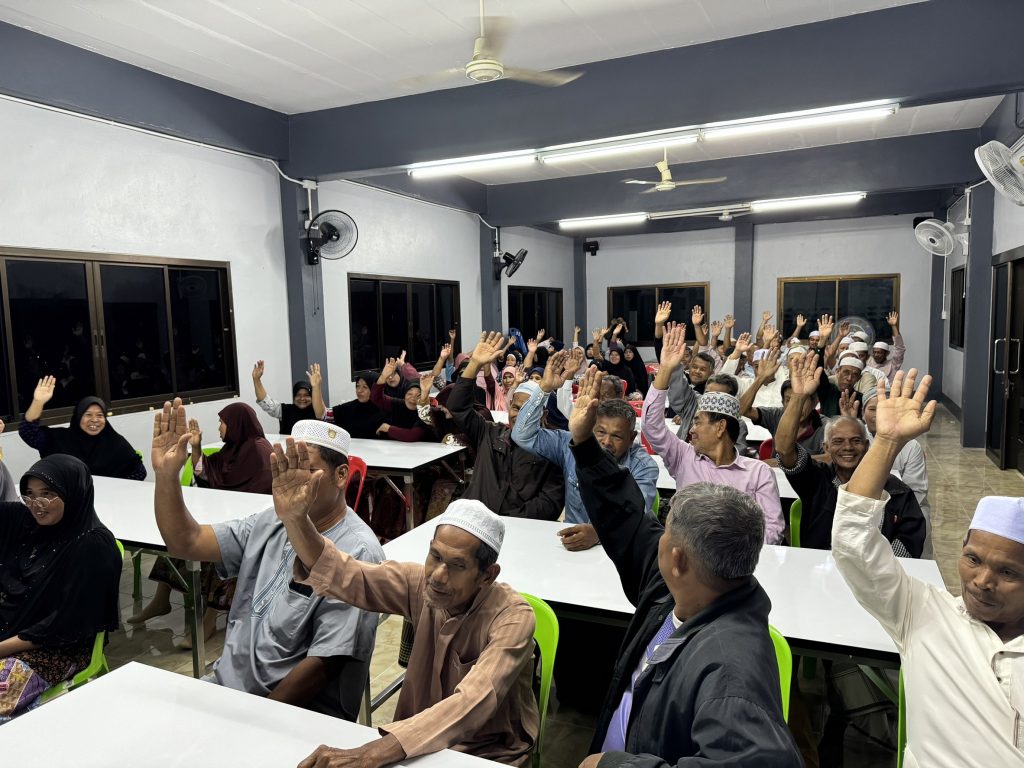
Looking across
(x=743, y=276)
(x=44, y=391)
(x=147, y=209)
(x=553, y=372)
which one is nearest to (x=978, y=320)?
(x=743, y=276)

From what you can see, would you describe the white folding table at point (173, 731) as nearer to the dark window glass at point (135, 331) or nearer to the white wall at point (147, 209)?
the white wall at point (147, 209)

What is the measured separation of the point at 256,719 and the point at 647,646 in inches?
38.3

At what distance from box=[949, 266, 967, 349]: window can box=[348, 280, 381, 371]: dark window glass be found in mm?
8299

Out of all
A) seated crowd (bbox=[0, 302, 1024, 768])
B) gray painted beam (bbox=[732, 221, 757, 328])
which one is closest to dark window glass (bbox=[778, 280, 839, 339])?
gray painted beam (bbox=[732, 221, 757, 328])

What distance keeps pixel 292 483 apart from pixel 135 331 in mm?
4781

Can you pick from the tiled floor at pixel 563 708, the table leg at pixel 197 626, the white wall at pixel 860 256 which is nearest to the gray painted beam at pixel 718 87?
the tiled floor at pixel 563 708

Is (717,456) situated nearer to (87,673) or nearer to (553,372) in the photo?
(553,372)

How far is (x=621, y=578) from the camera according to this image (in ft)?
6.56

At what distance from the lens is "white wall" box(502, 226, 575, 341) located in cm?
1183

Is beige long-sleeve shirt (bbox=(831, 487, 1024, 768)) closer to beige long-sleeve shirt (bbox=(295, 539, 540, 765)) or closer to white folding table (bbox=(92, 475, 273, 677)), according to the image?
beige long-sleeve shirt (bbox=(295, 539, 540, 765))

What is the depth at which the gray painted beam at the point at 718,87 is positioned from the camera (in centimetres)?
424

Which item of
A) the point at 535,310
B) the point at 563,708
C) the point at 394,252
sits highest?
the point at 394,252

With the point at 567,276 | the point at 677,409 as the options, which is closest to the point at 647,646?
the point at 677,409

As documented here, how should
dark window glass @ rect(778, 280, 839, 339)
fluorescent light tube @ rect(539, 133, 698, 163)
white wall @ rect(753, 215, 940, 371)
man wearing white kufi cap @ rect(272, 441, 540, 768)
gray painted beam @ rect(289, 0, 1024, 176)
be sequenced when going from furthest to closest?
dark window glass @ rect(778, 280, 839, 339) < white wall @ rect(753, 215, 940, 371) < fluorescent light tube @ rect(539, 133, 698, 163) < gray painted beam @ rect(289, 0, 1024, 176) < man wearing white kufi cap @ rect(272, 441, 540, 768)
